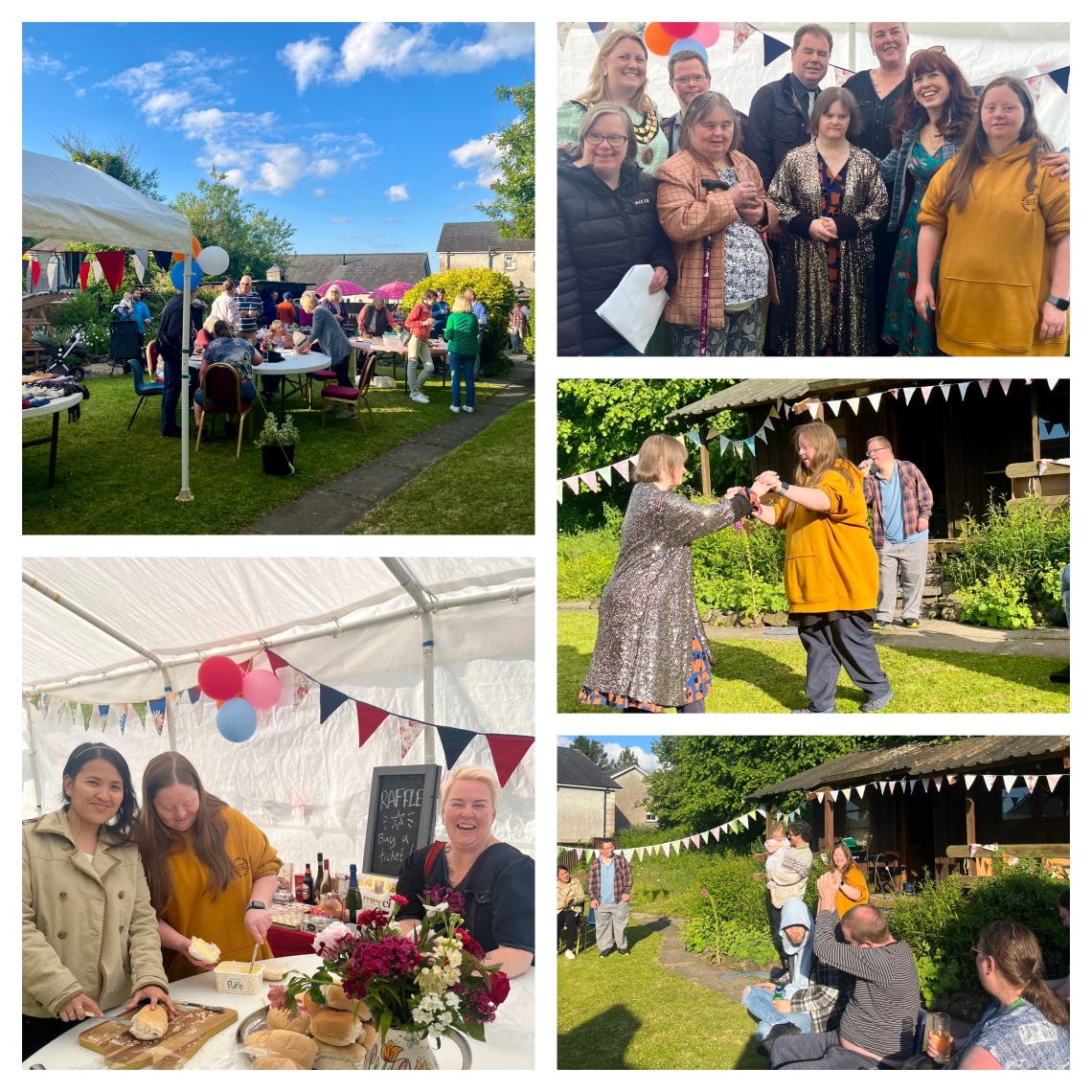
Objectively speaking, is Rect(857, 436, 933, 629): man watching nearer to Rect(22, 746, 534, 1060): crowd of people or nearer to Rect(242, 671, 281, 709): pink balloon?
Rect(22, 746, 534, 1060): crowd of people

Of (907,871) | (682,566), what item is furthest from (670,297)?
(907,871)

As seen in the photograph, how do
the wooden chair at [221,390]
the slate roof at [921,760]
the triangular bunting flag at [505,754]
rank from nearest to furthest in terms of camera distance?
the triangular bunting flag at [505,754] < the slate roof at [921,760] < the wooden chair at [221,390]

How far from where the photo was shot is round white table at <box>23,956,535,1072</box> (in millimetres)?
3340

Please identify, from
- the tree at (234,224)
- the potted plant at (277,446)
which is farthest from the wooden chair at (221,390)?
the tree at (234,224)

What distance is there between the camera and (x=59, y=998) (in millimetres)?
3510

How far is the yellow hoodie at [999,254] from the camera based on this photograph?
4.17m

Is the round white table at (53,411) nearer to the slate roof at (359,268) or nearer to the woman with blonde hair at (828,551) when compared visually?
the slate roof at (359,268)

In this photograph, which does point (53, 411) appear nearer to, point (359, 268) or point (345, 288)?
point (359, 268)

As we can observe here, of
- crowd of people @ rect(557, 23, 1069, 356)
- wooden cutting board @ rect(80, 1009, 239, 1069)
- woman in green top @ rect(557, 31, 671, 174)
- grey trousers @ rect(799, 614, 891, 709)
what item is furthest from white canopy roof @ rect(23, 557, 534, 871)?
woman in green top @ rect(557, 31, 671, 174)

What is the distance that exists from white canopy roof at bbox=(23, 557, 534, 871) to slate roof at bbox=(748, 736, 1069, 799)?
1.42m

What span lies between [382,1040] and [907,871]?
244cm

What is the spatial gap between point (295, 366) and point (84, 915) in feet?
13.8

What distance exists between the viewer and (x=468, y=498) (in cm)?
584

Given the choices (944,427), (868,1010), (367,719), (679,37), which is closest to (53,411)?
(367,719)
